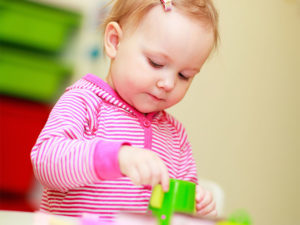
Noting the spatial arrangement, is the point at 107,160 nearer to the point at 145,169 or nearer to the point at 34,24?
the point at 145,169

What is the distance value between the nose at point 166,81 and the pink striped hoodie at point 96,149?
89 mm

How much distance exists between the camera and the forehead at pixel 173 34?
74 cm

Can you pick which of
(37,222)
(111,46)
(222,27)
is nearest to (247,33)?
(222,27)

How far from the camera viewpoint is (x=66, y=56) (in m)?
2.03

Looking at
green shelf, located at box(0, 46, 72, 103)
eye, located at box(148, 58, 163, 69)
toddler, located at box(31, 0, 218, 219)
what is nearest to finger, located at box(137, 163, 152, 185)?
toddler, located at box(31, 0, 218, 219)

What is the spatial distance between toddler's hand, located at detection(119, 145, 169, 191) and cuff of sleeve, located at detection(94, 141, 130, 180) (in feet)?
0.06

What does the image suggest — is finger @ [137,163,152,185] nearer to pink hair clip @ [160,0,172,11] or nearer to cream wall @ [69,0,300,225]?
pink hair clip @ [160,0,172,11]

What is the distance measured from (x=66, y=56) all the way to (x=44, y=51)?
11cm

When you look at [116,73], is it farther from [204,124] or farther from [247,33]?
[247,33]

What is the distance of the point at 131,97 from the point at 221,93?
0.93 m

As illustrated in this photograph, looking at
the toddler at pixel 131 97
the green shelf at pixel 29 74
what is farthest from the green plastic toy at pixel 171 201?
the green shelf at pixel 29 74

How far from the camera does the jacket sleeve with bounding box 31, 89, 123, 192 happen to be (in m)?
0.58

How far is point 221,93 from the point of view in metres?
1.67

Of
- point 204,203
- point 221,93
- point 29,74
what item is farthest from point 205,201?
point 29,74
